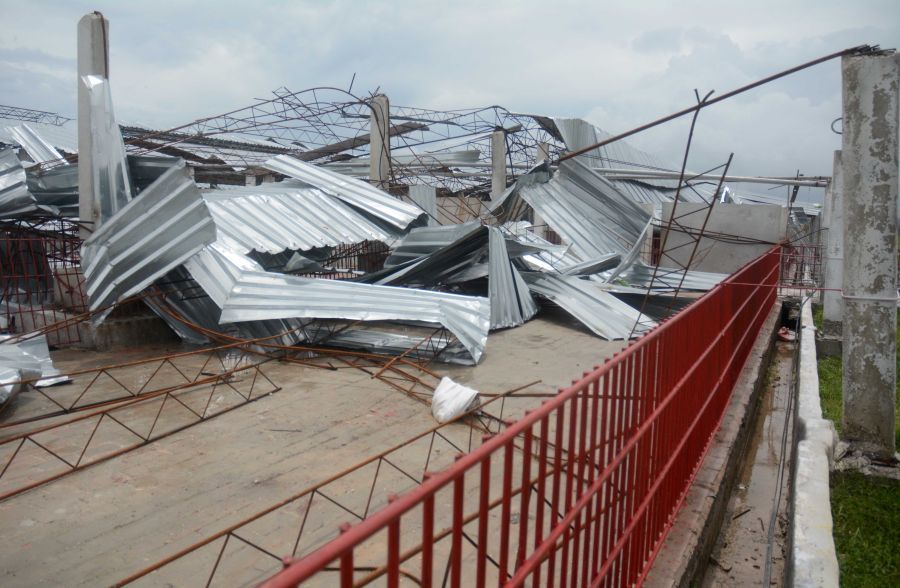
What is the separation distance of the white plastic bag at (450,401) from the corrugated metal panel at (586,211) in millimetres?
8044

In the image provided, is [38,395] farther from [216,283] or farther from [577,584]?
[577,584]

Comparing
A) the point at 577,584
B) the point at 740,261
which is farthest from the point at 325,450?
the point at 740,261

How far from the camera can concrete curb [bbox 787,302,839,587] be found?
138 inches

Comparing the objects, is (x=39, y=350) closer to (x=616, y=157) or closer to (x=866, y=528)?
(x=866, y=528)

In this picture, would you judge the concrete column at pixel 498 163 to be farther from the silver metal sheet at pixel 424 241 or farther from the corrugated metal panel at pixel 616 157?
the silver metal sheet at pixel 424 241

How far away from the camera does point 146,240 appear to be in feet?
29.4

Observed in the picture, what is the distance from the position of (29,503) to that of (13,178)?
25.9 feet

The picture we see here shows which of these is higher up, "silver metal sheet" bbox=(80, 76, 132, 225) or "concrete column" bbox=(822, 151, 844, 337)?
"silver metal sheet" bbox=(80, 76, 132, 225)

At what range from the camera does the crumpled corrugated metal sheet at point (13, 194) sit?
1024 centimetres

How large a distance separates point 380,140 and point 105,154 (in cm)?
813

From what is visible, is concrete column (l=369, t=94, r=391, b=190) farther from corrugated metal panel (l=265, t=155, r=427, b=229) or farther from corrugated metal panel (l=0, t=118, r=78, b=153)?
corrugated metal panel (l=0, t=118, r=78, b=153)

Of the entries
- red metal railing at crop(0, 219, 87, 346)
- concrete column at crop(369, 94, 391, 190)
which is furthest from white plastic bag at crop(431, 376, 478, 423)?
concrete column at crop(369, 94, 391, 190)

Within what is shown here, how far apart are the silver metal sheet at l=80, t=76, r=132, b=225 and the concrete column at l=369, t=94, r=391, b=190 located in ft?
23.6

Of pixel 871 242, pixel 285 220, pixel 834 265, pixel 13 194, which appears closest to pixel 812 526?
pixel 871 242
